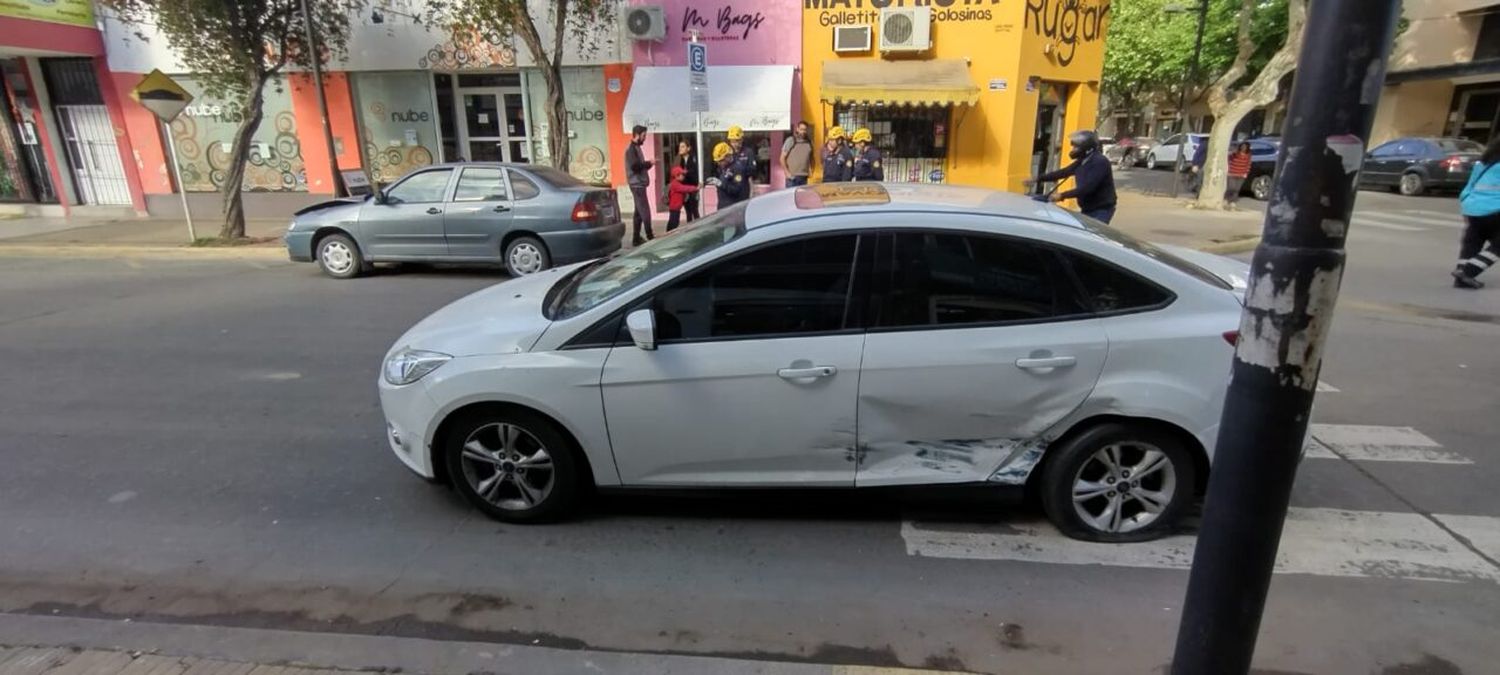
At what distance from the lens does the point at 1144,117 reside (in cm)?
6122

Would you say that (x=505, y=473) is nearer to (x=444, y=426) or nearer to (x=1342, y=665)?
(x=444, y=426)

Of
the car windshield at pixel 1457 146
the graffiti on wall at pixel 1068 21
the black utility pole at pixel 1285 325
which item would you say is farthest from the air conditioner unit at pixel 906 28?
the car windshield at pixel 1457 146

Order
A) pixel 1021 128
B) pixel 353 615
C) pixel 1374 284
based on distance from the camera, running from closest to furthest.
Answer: pixel 353 615, pixel 1374 284, pixel 1021 128

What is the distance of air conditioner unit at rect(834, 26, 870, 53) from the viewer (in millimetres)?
14852

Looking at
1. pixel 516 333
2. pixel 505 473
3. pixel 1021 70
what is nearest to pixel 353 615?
pixel 505 473

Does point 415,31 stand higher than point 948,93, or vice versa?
point 415,31

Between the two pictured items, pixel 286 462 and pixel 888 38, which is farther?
pixel 888 38

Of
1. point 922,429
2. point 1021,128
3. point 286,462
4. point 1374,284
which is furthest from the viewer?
point 1021,128

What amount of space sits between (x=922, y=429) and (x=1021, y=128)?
1366 cm

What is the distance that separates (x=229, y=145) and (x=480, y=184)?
35.3ft

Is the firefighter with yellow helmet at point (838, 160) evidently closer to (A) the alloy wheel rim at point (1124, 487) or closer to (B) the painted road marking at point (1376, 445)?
(B) the painted road marking at point (1376, 445)

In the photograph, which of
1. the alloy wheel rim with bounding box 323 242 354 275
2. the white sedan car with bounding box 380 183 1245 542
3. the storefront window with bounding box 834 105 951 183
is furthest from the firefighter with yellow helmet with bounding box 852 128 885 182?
the white sedan car with bounding box 380 183 1245 542

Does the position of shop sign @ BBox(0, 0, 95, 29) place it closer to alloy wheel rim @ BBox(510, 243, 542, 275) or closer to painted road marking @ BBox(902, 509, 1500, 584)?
alloy wheel rim @ BBox(510, 243, 542, 275)

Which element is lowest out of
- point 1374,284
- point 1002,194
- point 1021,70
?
point 1374,284
